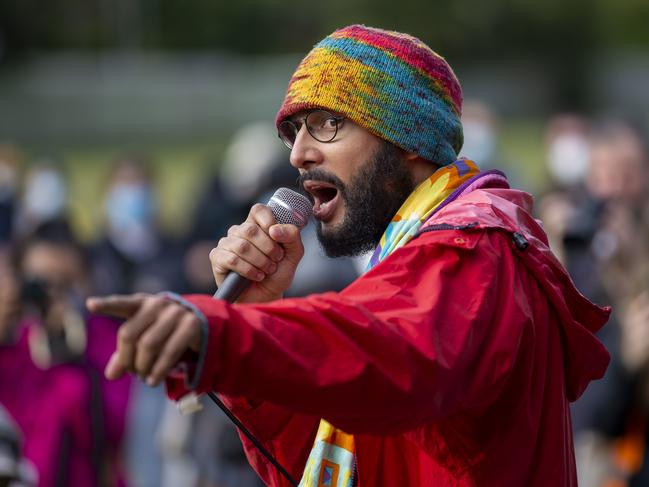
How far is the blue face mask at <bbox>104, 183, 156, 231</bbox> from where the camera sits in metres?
11.7

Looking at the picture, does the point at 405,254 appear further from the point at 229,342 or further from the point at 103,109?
the point at 103,109

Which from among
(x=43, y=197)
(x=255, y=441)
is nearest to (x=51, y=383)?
(x=255, y=441)

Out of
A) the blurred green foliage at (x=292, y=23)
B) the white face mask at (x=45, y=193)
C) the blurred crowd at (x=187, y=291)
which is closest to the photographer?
the blurred crowd at (x=187, y=291)

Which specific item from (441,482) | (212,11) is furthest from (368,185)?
(212,11)

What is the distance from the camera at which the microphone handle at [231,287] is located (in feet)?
9.52

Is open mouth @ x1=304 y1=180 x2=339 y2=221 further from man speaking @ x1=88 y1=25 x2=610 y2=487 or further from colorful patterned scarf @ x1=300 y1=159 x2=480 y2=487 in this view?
colorful patterned scarf @ x1=300 y1=159 x2=480 y2=487

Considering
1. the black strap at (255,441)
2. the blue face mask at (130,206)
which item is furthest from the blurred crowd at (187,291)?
the black strap at (255,441)

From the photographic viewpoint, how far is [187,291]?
9.13 m

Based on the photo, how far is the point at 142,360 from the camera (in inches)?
87.0

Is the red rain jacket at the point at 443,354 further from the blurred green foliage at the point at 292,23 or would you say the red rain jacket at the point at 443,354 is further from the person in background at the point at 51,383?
the blurred green foliage at the point at 292,23

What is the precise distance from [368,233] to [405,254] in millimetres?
596

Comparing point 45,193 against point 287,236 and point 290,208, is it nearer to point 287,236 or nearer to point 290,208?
point 290,208

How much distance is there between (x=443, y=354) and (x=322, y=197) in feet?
3.01

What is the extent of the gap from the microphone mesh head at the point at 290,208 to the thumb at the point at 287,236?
57mm
